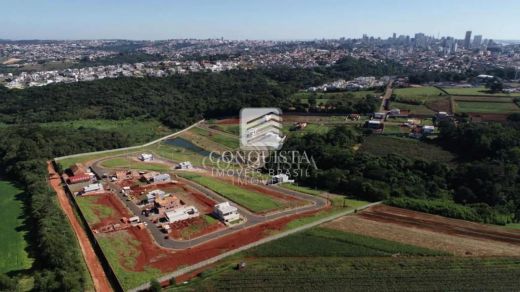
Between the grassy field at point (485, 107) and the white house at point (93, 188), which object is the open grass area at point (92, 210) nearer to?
the white house at point (93, 188)

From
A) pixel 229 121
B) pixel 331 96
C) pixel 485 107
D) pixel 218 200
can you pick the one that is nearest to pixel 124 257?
pixel 218 200

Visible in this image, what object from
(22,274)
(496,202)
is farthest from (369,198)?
(22,274)

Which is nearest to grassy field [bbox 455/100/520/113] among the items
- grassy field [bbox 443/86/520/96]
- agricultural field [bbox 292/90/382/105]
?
grassy field [bbox 443/86/520/96]

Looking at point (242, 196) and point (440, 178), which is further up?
point (440, 178)

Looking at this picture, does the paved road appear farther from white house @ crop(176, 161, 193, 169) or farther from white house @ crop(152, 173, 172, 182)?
white house @ crop(176, 161, 193, 169)

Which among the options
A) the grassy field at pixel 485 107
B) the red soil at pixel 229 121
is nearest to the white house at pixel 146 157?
the red soil at pixel 229 121

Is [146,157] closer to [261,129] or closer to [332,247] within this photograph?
[261,129]

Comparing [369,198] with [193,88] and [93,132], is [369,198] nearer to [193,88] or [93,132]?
[93,132]
